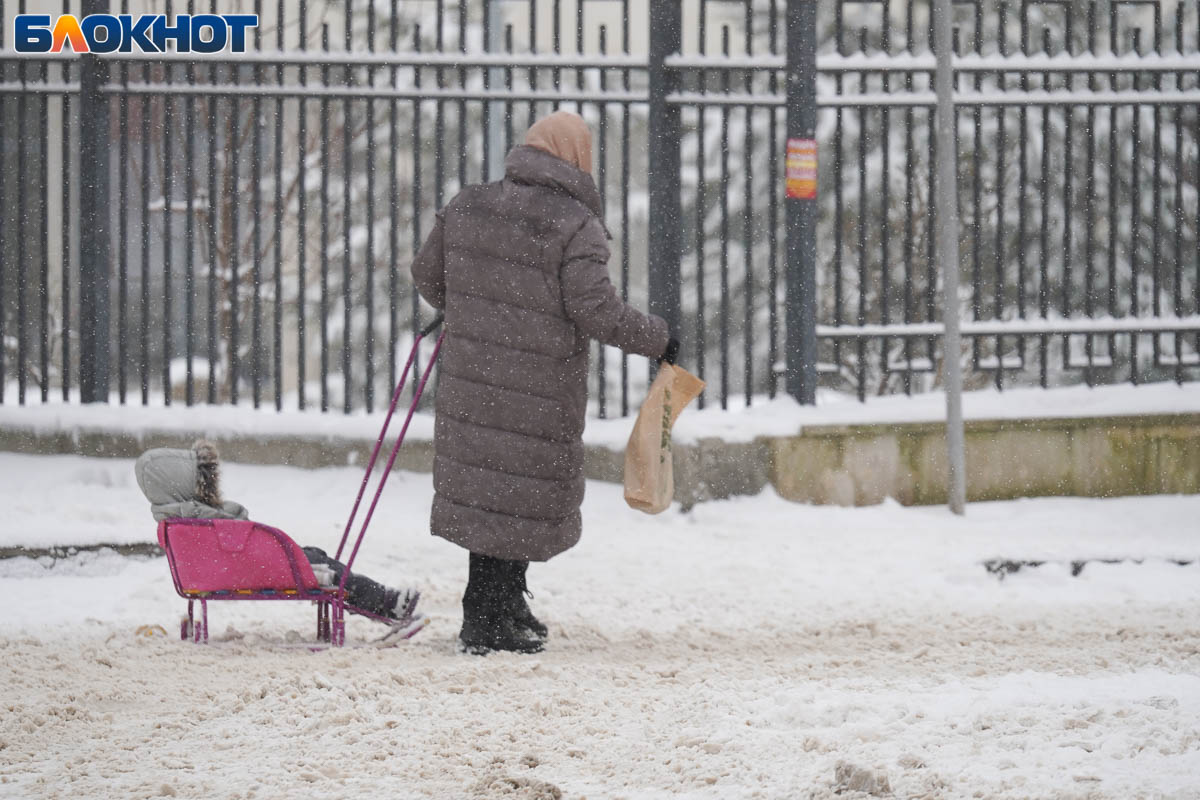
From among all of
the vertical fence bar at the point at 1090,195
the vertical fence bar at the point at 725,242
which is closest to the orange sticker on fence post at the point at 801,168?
the vertical fence bar at the point at 725,242

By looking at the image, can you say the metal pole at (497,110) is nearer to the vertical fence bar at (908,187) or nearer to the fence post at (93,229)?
the fence post at (93,229)

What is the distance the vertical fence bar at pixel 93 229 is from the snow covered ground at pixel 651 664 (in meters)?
0.54

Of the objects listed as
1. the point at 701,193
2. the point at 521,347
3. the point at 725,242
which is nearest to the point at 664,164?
the point at 701,193

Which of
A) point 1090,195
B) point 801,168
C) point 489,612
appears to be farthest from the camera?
point 1090,195

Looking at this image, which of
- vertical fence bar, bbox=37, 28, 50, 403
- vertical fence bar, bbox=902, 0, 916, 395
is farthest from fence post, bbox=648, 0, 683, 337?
vertical fence bar, bbox=37, 28, 50, 403

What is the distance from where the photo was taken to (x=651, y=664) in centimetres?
472

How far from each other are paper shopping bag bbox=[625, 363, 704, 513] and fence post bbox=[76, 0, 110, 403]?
3.95 m

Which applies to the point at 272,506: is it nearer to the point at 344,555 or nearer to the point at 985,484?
the point at 344,555

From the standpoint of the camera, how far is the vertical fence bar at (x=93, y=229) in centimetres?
755

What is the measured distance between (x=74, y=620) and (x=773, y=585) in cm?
300

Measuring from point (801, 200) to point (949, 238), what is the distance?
0.83m

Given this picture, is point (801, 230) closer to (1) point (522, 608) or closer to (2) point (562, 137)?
(2) point (562, 137)

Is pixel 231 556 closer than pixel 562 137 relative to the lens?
Yes

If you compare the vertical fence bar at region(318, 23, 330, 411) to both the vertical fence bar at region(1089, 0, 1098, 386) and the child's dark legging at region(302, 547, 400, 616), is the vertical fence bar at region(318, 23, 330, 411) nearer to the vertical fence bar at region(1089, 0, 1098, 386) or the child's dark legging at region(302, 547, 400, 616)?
the child's dark legging at region(302, 547, 400, 616)
